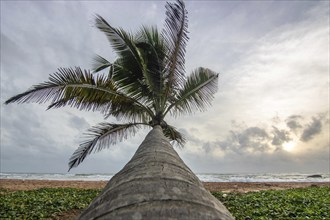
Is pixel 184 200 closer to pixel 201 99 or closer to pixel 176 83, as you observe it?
pixel 176 83

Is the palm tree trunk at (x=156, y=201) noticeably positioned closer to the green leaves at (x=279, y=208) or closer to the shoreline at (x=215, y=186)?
the green leaves at (x=279, y=208)

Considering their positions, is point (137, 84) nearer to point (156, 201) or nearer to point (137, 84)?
point (137, 84)

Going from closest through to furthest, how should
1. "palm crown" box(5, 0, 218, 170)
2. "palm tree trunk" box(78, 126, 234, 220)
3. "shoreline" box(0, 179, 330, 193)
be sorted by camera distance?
1. "palm tree trunk" box(78, 126, 234, 220)
2. "palm crown" box(5, 0, 218, 170)
3. "shoreline" box(0, 179, 330, 193)

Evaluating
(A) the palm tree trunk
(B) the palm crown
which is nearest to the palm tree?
(B) the palm crown

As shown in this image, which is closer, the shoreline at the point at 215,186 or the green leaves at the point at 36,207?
the green leaves at the point at 36,207

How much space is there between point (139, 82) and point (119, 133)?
69.9 inches

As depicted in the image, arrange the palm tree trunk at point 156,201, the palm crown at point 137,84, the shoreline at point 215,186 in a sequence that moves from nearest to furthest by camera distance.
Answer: the palm tree trunk at point 156,201, the palm crown at point 137,84, the shoreline at point 215,186

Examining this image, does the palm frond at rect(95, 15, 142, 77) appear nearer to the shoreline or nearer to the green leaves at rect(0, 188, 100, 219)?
the green leaves at rect(0, 188, 100, 219)

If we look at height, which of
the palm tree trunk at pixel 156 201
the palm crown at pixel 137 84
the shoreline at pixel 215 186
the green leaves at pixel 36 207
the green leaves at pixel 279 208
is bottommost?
the shoreline at pixel 215 186

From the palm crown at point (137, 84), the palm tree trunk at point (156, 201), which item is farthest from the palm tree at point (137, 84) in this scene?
the palm tree trunk at point (156, 201)

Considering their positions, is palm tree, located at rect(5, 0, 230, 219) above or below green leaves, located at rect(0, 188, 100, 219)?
above

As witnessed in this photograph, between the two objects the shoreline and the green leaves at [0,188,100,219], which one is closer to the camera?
the green leaves at [0,188,100,219]

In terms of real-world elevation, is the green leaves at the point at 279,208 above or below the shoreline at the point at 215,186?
above

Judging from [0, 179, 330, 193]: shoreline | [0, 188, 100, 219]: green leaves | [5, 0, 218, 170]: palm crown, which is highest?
[5, 0, 218, 170]: palm crown
